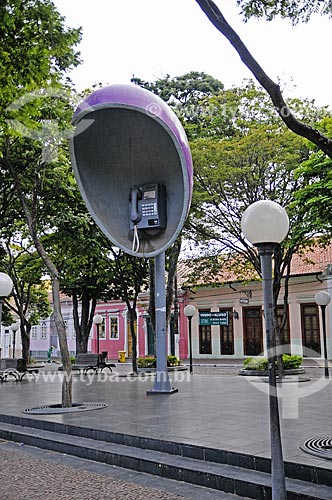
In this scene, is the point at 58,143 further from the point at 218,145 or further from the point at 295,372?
the point at 295,372

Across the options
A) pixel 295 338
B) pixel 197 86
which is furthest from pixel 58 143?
pixel 295 338

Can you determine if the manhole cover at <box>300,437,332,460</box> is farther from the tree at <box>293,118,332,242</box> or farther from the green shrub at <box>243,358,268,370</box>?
the green shrub at <box>243,358,268,370</box>

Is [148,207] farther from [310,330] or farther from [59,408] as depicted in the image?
[310,330]

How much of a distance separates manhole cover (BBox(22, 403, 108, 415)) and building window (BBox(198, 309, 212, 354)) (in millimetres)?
23833

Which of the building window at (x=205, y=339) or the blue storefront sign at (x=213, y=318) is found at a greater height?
the blue storefront sign at (x=213, y=318)

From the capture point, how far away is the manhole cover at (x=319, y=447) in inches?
241

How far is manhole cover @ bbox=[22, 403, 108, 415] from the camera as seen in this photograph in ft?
33.8

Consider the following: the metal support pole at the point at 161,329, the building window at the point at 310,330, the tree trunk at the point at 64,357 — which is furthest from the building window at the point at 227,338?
the tree trunk at the point at 64,357

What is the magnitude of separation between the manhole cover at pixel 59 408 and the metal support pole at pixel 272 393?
19.6ft

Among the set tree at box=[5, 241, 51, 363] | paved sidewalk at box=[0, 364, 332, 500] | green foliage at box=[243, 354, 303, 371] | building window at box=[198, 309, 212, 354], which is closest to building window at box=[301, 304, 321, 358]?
building window at box=[198, 309, 212, 354]

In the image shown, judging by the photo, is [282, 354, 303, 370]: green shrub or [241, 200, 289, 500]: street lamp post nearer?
[241, 200, 289, 500]: street lamp post

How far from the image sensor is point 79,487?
20.8ft

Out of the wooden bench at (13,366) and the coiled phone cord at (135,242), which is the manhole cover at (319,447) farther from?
the wooden bench at (13,366)

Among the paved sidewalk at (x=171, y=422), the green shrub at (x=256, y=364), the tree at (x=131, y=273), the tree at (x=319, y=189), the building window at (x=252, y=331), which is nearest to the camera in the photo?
the paved sidewalk at (x=171, y=422)
